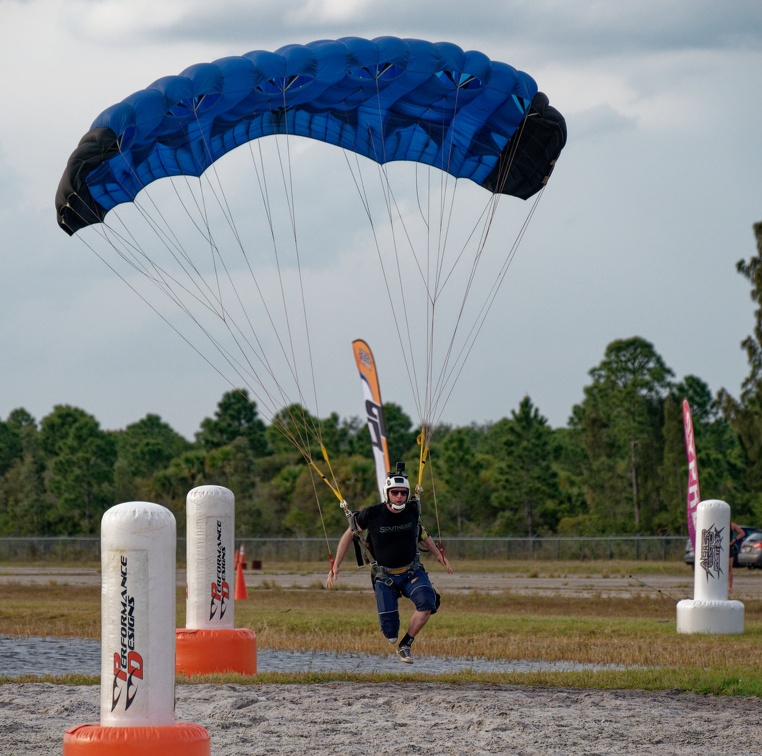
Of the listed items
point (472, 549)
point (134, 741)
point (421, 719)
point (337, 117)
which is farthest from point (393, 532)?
point (472, 549)

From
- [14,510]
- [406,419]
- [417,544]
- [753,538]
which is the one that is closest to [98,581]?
[753,538]

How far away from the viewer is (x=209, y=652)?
1190 cm

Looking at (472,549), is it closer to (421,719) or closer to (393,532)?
(393,532)

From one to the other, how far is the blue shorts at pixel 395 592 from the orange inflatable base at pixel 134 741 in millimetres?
5102

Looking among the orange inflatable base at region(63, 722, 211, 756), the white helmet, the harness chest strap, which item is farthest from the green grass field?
the orange inflatable base at region(63, 722, 211, 756)

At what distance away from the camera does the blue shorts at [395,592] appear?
460 inches

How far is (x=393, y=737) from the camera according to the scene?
28.7ft

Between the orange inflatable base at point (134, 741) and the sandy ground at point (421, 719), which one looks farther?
the sandy ground at point (421, 719)

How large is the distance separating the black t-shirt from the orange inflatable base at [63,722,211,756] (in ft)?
16.6

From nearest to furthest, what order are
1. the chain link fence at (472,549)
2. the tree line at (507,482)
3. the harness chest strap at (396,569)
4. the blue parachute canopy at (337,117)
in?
the harness chest strap at (396,569), the blue parachute canopy at (337,117), the chain link fence at (472,549), the tree line at (507,482)

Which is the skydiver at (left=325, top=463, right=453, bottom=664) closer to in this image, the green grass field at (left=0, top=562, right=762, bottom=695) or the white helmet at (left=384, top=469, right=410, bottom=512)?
the white helmet at (left=384, top=469, right=410, bottom=512)

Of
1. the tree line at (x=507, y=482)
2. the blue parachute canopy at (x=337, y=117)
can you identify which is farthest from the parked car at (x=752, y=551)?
the blue parachute canopy at (x=337, y=117)

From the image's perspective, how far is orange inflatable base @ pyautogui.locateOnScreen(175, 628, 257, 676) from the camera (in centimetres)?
1185

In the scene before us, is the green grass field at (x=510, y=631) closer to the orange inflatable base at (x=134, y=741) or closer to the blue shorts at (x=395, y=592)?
the blue shorts at (x=395, y=592)
